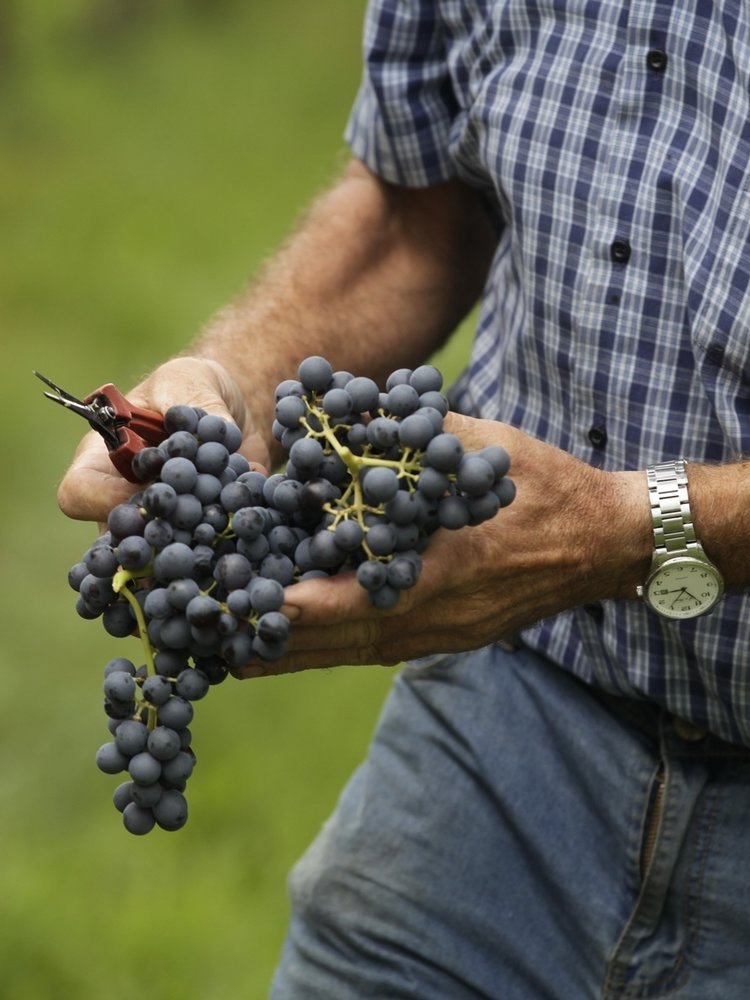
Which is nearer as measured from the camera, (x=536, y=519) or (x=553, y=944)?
(x=536, y=519)

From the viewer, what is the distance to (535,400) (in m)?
2.04

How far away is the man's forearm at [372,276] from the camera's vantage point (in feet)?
7.23

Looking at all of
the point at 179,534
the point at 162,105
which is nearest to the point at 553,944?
the point at 179,534

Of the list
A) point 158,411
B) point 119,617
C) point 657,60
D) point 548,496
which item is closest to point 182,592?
point 119,617

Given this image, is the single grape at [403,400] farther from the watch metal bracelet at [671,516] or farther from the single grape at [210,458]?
the watch metal bracelet at [671,516]

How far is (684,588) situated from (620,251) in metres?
0.47

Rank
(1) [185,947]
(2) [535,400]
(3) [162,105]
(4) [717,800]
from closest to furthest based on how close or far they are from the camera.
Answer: (4) [717,800], (2) [535,400], (1) [185,947], (3) [162,105]

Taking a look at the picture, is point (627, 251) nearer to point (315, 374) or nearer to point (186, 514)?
point (315, 374)

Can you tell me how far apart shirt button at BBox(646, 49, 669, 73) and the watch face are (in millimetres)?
649

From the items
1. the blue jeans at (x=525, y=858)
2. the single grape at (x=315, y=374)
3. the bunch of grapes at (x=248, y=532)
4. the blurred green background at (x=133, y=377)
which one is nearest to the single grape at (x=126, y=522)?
the bunch of grapes at (x=248, y=532)

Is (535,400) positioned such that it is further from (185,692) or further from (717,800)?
(185,692)

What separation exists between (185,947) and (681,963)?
140cm

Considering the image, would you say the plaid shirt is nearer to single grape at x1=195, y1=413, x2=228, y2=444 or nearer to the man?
the man

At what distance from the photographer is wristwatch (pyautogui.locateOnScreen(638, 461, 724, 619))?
1601 mm
